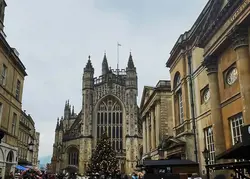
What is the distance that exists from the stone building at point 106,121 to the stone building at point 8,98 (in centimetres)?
3890

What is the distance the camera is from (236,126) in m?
16.6

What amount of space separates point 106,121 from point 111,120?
117 cm

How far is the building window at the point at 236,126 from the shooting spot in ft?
53.0

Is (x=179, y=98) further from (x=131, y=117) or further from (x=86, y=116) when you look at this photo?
(x=86, y=116)

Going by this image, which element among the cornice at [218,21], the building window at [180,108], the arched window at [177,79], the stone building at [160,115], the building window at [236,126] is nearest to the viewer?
the cornice at [218,21]

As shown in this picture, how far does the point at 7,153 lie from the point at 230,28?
19.4 metres

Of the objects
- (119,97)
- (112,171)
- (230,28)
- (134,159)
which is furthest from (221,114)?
(119,97)

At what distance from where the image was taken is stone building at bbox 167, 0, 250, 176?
48.5 feet

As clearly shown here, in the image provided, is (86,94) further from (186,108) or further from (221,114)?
(221,114)

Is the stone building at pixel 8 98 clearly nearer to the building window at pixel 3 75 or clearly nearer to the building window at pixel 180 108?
the building window at pixel 3 75

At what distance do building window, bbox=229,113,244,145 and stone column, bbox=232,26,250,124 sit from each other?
2.06m

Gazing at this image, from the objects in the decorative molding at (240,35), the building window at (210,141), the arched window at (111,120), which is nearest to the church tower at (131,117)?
the arched window at (111,120)

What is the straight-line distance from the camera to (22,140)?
164 ft

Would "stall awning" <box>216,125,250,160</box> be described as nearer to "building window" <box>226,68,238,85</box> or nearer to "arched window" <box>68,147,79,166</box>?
"building window" <box>226,68,238,85</box>
